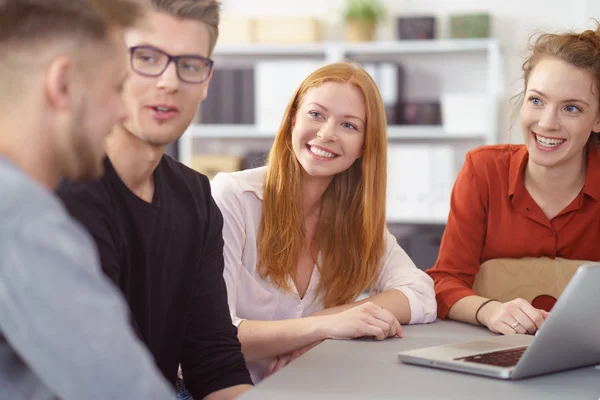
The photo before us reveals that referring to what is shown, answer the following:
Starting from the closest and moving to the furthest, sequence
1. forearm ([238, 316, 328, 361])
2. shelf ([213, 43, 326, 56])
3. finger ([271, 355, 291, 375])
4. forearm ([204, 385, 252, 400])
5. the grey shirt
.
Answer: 1. the grey shirt
2. forearm ([204, 385, 252, 400])
3. forearm ([238, 316, 328, 361])
4. finger ([271, 355, 291, 375])
5. shelf ([213, 43, 326, 56])

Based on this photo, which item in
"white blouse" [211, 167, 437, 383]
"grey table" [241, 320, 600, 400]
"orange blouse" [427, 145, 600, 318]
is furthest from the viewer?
"orange blouse" [427, 145, 600, 318]

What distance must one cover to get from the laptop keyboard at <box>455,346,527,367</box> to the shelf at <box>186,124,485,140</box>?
3.12m

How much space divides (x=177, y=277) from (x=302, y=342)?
13.6 inches

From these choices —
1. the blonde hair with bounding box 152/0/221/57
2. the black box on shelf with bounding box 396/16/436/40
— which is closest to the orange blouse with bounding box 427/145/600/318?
the blonde hair with bounding box 152/0/221/57

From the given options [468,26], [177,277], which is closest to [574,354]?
[177,277]

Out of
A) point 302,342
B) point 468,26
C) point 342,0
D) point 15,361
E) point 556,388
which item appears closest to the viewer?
point 15,361

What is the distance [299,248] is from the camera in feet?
6.54

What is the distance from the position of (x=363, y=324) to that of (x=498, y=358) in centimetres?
30

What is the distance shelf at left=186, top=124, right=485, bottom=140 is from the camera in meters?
4.46

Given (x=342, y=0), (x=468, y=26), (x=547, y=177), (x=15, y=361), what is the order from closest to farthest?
(x=15, y=361) → (x=547, y=177) → (x=468, y=26) → (x=342, y=0)

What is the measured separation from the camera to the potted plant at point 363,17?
452 cm

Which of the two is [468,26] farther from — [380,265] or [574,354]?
[574,354]

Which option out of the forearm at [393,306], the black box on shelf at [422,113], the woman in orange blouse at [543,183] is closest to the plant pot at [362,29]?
the black box on shelf at [422,113]

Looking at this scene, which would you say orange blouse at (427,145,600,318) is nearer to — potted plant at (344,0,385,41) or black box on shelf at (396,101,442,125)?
black box on shelf at (396,101,442,125)
